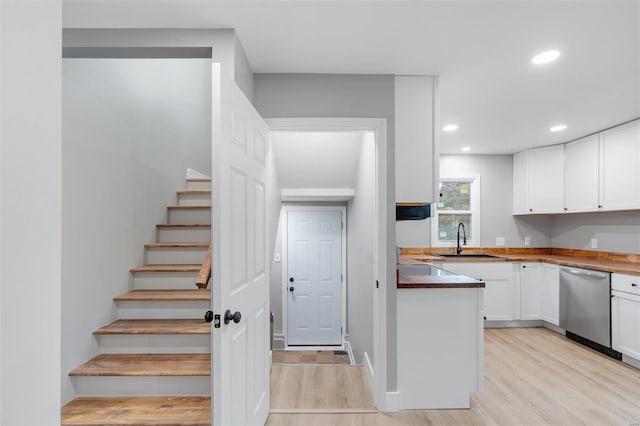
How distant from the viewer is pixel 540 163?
4699 mm

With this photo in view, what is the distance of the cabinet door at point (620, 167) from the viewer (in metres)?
3.48

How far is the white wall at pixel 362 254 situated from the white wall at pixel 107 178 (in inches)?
77.6

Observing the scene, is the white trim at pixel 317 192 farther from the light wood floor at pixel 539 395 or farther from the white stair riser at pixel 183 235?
the light wood floor at pixel 539 395

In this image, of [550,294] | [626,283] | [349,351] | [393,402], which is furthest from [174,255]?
[550,294]

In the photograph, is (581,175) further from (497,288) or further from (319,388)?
(319,388)

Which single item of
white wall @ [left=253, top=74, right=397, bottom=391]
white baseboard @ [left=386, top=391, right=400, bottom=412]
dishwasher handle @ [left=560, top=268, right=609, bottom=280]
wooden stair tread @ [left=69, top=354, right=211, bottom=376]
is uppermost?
white wall @ [left=253, top=74, right=397, bottom=391]

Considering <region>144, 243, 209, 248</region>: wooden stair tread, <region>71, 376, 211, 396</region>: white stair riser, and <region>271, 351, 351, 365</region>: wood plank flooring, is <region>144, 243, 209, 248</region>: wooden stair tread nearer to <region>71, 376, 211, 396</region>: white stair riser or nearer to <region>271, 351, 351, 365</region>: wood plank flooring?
<region>71, 376, 211, 396</region>: white stair riser

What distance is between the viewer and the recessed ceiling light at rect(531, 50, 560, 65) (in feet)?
7.03

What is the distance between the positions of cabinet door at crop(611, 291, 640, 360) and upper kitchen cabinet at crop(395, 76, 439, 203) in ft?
7.97

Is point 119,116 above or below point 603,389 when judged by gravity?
above

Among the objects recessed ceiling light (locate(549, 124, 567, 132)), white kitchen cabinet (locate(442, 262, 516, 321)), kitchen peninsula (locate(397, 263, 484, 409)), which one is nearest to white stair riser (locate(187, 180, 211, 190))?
kitchen peninsula (locate(397, 263, 484, 409))

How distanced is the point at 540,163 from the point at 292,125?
3.92 metres

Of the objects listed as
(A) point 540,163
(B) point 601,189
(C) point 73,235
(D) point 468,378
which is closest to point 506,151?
(A) point 540,163

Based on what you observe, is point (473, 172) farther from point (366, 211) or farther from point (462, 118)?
point (366, 211)
